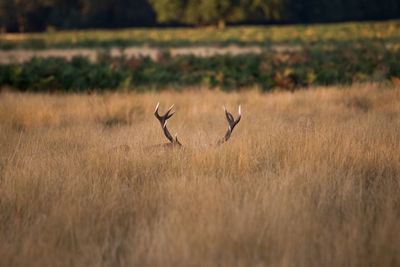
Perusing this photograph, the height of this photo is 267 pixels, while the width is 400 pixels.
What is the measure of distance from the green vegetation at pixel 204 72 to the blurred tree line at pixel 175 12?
33526 millimetres

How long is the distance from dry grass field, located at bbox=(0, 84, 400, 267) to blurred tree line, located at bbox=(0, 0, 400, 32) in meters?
43.0

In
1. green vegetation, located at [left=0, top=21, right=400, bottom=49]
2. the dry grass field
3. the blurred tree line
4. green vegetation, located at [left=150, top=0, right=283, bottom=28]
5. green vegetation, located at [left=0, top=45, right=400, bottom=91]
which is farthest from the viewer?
green vegetation, located at [left=150, top=0, right=283, bottom=28]

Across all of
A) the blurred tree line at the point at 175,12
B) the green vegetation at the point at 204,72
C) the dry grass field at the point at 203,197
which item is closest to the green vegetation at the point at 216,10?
the blurred tree line at the point at 175,12

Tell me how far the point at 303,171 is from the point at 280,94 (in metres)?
6.53

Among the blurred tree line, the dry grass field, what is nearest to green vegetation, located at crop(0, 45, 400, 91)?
the dry grass field

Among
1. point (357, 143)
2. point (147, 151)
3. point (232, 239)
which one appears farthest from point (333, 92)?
point (232, 239)

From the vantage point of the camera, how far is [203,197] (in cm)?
404

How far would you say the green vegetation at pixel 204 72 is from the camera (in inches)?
506

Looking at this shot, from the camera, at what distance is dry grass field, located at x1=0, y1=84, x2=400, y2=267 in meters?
3.28

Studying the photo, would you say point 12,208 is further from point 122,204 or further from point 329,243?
point 329,243

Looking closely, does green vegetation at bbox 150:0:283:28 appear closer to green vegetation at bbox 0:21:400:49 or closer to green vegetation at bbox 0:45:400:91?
green vegetation at bbox 0:21:400:49

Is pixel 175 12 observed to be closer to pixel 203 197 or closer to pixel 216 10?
pixel 216 10

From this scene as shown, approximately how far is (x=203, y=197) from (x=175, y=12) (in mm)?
47946


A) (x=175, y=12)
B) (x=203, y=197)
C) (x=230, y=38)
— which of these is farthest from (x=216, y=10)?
(x=203, y=197)
